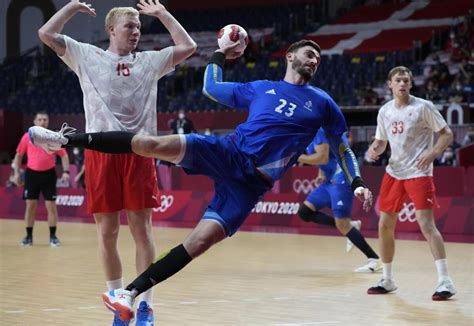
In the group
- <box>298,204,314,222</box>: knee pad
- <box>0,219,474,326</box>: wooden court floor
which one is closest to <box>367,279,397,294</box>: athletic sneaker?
<box>0,219,474,326</box>: wooden court floor

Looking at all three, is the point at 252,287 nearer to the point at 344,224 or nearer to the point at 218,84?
the point at 344,224

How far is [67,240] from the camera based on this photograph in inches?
619

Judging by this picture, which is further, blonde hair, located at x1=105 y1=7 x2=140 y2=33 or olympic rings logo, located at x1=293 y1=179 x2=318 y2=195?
olympic rings logo, located at x1=293 y1=179 x2=318 y2=195

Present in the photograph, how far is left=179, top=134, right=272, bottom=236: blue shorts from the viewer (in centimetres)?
590

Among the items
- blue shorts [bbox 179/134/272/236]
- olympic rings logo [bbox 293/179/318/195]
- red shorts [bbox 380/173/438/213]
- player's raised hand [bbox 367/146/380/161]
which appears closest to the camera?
blue shorts [bbox 179/134/272/236]

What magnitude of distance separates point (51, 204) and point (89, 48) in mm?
8315

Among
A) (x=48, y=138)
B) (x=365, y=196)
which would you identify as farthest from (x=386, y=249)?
(x=48, y=138)

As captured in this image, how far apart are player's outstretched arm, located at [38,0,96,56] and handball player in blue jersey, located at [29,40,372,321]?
0.93 metres

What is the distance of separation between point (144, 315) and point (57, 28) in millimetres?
2279

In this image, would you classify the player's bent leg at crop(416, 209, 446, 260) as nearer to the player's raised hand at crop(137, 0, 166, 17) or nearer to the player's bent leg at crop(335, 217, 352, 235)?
the player's bent leg at crop(335, 217, 352, 235)

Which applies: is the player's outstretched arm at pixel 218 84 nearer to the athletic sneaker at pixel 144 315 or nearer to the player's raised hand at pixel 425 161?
the athletic sneaker at pixel 144 315

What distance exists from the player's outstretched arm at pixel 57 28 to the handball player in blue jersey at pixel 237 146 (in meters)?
0.93

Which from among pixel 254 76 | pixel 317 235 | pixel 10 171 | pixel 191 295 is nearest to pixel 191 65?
pixel 254 76

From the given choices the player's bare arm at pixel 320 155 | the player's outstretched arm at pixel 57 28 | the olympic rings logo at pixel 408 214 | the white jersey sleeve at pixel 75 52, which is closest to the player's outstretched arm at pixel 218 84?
the white jersey sleeve at pixel 75 52
